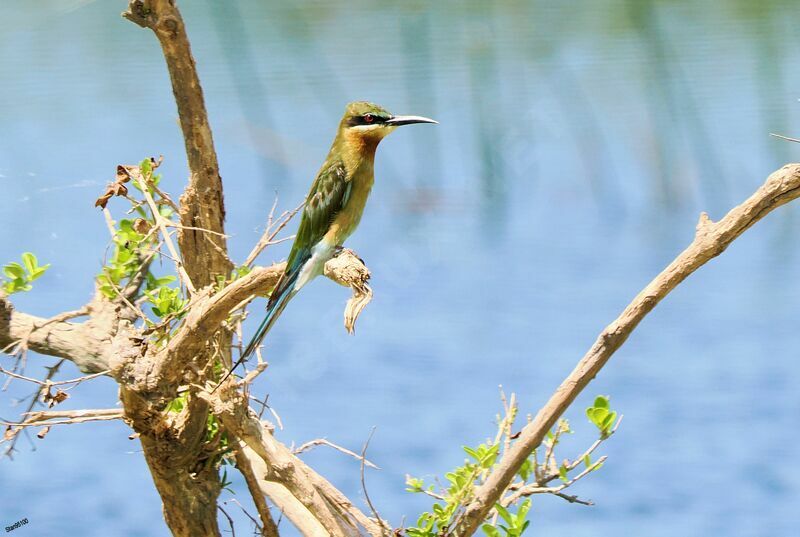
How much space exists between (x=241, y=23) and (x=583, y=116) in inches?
47.7

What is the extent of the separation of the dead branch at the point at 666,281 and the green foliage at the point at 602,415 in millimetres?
145

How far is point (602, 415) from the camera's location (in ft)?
5.66

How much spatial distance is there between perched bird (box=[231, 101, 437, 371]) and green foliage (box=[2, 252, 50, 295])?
49 cm

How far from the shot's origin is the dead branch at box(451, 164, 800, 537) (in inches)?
61.2

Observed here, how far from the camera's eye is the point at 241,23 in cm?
348

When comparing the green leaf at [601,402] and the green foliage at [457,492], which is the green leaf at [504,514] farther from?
the green leaf at [601,402]

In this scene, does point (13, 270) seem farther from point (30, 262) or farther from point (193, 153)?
point (193, 153)

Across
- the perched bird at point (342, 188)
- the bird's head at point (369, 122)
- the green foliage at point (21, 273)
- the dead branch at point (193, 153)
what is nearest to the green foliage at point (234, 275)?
the dead branch at point (193, 153)

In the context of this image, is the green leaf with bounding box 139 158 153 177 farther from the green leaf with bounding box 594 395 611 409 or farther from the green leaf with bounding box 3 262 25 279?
the green leaf with bounding box 594 395 611 409

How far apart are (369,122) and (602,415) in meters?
0.98

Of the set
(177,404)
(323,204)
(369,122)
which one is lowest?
(177,404)

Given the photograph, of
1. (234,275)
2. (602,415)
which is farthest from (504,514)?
(234,275)

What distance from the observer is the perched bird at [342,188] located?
7.25 ft

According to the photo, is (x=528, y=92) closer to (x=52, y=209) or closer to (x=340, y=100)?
(x=340, y=100)
